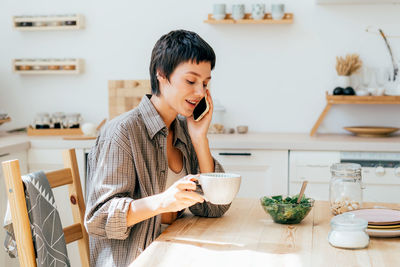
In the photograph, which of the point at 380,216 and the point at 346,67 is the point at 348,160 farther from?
the point at 380,216

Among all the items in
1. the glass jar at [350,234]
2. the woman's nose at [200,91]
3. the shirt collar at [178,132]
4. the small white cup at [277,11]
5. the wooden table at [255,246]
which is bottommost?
the wooden table at [255,246]

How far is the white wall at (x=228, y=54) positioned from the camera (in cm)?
341

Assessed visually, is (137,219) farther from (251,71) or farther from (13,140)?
(251,71)

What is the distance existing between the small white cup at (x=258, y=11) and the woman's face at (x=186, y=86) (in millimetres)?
1757

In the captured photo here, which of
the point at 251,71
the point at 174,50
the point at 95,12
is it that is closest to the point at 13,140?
the point at 95,12

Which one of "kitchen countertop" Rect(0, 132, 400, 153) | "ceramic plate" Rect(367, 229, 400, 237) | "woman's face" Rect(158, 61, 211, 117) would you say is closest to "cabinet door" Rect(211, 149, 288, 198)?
"kitchen countertop" Rect(0, 132, 400, 153)

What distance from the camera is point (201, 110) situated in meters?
1.84

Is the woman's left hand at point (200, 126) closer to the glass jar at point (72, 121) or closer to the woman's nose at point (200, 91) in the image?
the woman's nose at point (200, 91)

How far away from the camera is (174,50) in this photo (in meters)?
1.65

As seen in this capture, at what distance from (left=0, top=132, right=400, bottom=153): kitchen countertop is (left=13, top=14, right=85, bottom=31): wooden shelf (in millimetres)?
824

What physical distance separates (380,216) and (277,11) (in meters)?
2.05

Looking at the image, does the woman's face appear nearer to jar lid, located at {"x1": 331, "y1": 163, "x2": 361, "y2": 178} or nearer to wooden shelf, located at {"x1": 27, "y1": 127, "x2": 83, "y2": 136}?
jar lid, located at {"x1": 331, "y1": 163, "x2": 361, "y2": 178}

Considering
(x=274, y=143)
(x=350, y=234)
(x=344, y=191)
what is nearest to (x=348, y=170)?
(x=344, y=191)

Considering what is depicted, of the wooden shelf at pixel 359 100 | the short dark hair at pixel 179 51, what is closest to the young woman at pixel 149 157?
the short dark hair at pixel 179 51
